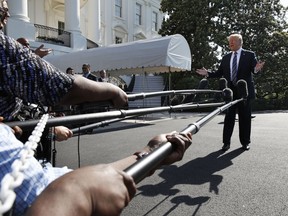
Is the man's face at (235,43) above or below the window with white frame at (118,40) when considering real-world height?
below

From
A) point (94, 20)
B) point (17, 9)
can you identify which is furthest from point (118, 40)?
point (17, 9)

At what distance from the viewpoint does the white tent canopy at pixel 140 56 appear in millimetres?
14070

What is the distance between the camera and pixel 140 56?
47.7 ft

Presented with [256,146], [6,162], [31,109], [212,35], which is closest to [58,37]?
[212,35]

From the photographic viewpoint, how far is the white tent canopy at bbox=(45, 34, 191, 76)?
1407 centimetres

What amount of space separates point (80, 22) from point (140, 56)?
13.1 metres

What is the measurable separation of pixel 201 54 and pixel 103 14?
34.1 ft

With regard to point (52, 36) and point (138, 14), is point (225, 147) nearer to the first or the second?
point (52, 36)

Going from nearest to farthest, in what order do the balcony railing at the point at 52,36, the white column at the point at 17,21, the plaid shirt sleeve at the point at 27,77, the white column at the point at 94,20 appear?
the plaid shirt sleeve at the point at 27,77 → the white column at the point at 17,21 → the balcony railing at the point at 52,36 → the white column at the point at 94,20

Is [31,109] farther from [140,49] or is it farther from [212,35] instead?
[212,35]

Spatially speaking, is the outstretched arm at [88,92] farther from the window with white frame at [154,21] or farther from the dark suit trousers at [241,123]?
the window with white frame at [154,21]

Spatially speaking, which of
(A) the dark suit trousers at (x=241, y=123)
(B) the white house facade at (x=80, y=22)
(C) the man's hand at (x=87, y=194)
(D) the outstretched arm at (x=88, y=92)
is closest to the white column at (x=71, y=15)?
(B) the white house facade at (x=80, y=22)

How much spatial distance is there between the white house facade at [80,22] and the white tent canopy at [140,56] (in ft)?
10.4

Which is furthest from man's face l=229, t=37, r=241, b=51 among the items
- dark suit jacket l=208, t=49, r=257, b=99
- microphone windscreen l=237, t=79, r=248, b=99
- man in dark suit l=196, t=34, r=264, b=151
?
microphone windscreen l=237, t=79, r=248, b=99
